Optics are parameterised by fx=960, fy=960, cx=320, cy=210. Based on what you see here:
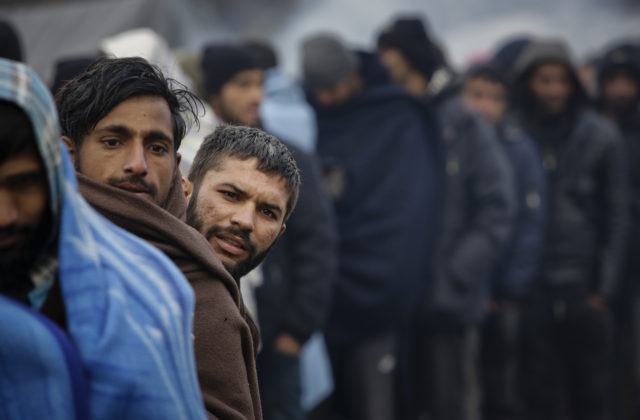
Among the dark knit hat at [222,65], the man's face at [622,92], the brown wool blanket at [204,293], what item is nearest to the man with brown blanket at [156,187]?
the brown wool blanket at [204,293]

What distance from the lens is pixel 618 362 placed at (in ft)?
23.1

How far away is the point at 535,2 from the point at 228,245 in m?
8.48

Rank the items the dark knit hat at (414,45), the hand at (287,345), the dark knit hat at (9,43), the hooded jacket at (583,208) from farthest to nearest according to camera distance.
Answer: the hooded jacket at (583,208) → the dark knit hat at (414,45) → the hand at (287,345) → the dark knit hat at (9,43)

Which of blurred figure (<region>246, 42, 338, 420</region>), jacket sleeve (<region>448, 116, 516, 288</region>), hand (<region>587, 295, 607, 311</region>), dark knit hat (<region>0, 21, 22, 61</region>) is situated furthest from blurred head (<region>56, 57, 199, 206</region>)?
hand (<region>587, 295, 607, 311</region>)

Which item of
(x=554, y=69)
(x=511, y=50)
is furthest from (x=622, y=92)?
(x=511, y=50)

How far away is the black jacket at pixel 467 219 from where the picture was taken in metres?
5.56

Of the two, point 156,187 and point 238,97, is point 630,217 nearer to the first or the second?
point 238,97

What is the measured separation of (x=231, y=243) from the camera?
6.36 feet

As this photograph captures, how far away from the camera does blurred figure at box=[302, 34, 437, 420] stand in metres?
5.21

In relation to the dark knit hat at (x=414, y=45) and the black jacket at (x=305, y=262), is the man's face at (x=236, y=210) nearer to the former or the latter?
the black jacket at (x=305, y=262)

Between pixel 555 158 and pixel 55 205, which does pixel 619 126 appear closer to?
pixel 555 158

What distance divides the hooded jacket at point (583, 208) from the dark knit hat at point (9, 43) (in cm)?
389

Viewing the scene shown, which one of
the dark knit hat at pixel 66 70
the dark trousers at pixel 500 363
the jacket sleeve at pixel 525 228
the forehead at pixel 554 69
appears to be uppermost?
the dark knit hat at pixel 66 70

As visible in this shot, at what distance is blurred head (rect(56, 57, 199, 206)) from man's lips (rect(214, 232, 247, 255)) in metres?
0.19
